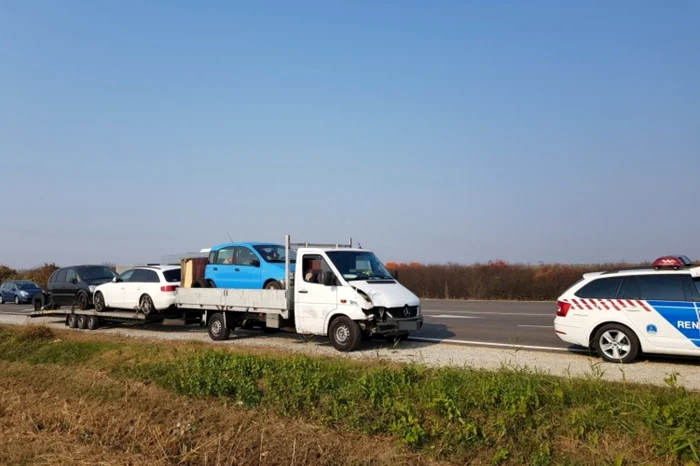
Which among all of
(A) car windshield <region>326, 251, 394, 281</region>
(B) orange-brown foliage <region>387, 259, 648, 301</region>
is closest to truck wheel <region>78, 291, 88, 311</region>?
(A) car windshield <region>326, 251, 394, 281</region>

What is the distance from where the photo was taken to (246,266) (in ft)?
53.8

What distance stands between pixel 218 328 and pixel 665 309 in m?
10.1

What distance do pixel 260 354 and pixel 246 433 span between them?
16.0ft

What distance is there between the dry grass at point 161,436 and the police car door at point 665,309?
19.9 feet

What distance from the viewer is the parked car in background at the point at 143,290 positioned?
17.7 metres

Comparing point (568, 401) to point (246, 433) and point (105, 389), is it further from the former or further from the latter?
point (105, 389)

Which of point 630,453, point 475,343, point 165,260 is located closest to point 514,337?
point 475,343

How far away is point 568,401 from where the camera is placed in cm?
775

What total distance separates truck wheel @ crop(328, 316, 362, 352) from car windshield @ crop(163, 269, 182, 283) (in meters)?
6.28

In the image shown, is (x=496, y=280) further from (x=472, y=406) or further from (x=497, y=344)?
(x=472, y=406)

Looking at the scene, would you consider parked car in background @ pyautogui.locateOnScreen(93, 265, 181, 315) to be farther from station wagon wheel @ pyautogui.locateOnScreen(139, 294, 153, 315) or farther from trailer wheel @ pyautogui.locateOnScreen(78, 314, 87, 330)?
trailer wheel @ pyautogui.locateOnScreen(78, 314, 87, 330)

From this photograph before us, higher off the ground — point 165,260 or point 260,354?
point 165,260

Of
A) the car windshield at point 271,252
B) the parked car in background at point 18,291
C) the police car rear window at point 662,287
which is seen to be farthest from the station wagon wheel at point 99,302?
the parked car in background at point 18,291

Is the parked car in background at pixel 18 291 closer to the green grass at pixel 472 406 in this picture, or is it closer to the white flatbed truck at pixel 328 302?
the white flatbed truck at pixel 328 302
